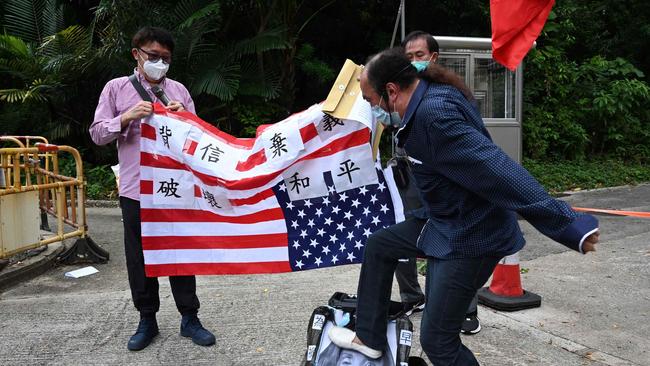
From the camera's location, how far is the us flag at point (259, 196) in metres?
3.66

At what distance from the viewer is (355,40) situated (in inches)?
540

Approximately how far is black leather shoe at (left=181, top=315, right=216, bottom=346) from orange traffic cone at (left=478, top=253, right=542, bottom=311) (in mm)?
2186

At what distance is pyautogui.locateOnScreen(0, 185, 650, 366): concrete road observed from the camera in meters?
3.80

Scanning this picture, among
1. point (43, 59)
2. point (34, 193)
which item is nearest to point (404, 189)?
point (34, 193)

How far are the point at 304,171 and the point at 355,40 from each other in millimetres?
10556

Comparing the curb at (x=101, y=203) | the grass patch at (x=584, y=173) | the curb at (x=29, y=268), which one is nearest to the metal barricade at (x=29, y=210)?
the curb at (x=29, y=268)

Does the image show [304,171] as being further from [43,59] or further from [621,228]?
[43,59]

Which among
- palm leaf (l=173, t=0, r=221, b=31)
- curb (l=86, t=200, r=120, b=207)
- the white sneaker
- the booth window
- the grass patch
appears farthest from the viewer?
the grass patch

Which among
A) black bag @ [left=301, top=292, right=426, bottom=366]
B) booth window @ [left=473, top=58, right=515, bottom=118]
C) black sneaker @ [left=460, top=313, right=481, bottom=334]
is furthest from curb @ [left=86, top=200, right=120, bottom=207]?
black bag @ [left=301, top=292, right=426, bottom=366]

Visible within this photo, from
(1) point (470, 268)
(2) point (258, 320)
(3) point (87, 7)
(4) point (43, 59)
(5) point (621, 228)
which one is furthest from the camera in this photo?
(3) point (87, 7)

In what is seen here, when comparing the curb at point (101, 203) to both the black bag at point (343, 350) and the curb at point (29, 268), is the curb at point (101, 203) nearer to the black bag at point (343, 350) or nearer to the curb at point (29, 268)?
the curb at point (29, 268)

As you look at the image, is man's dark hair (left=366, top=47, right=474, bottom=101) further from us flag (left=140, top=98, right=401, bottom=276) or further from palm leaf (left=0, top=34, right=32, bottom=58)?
palm leaf (left=0, top=34, right=32, bottom=58)

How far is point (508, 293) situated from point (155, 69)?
10.3 ft

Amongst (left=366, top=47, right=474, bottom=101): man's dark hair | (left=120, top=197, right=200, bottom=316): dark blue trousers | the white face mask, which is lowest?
(left=120, top=197, right=200, bottom=316): dark blue trousers
